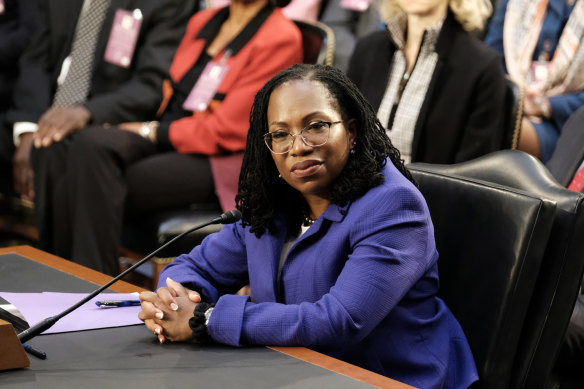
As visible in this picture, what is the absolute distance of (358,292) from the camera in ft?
4.36

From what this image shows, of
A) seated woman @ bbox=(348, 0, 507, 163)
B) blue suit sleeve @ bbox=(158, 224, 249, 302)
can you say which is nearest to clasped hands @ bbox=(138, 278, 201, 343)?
blue suit sleeve @ bbox=(158, 224, 249, 302)

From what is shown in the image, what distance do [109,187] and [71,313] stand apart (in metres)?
1.67

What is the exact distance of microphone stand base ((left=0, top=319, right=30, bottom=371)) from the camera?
115cm

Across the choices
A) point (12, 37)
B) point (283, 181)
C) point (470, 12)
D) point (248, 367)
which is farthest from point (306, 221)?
point (12, 37)

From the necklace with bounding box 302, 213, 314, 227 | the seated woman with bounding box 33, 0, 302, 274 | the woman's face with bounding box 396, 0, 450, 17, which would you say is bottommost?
the seated woman with bounding box 33, 0, 302, 274

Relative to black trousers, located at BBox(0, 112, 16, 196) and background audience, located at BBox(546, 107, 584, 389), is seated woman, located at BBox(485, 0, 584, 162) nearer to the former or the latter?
background audience, located at BBox(546, 107, 584, 389)

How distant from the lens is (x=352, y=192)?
148cm

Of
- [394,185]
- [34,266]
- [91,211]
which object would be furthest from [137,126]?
[394,185]

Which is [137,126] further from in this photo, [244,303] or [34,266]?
[244,303]

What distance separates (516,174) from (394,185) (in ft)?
1.23

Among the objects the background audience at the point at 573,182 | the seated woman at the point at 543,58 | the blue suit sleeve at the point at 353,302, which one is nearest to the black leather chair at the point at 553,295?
the blue suit sleeve at the point at 353,302

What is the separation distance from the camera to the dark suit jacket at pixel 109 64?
349 cm

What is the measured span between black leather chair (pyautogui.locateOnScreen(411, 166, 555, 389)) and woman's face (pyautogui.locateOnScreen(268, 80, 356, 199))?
0.95 ft

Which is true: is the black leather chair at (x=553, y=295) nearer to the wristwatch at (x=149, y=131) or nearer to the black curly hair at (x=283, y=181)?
the black curly hair at (x=283, y=181)
